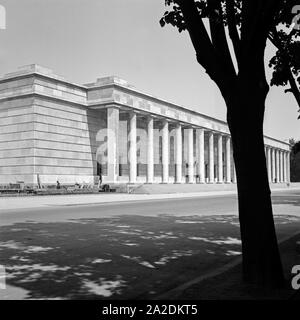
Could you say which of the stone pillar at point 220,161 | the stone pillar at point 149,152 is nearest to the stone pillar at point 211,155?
the stone pillar at point 220,161

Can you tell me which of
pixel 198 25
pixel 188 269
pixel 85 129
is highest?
pixel 85 129

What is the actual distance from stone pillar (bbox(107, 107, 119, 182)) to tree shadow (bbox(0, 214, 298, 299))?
127 feet

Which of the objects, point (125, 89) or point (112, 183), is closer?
point (112, 183)

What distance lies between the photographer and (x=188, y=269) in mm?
7539

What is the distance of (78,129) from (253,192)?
50171 mm

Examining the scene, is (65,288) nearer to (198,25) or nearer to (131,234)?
A: (198,25)

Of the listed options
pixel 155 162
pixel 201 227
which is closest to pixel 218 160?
pixel 155 162

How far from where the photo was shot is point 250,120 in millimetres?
6020

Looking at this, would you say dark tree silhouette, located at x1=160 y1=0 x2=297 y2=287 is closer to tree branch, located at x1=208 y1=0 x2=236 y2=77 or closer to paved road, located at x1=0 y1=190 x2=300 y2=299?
tree branch, located at x1=208 y1=0 x2=236 y2=77

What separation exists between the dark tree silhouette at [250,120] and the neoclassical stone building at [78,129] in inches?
1698

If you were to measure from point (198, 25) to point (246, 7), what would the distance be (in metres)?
0.91

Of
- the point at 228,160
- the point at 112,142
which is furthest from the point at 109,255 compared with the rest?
the point at 228,160
